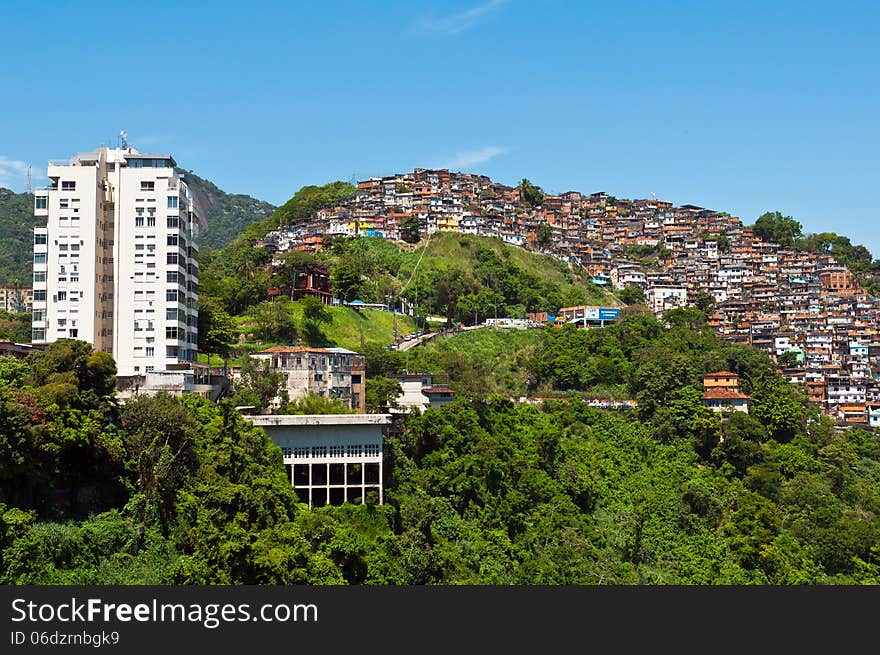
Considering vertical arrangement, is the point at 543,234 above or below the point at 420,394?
above

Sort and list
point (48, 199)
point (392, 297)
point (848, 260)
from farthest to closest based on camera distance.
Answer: point (848, 260), point (392, 297), point (48, 199)

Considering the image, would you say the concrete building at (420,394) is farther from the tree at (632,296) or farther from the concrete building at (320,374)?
the tree at (632,296)

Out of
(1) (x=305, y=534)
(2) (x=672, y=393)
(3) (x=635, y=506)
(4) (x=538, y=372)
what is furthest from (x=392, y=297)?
(1) (x=305, y=534)

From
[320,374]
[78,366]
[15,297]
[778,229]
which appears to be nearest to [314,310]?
[320,374]

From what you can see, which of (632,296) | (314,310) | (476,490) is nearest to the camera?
(476,490)

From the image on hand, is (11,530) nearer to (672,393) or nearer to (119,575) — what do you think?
(119,575)

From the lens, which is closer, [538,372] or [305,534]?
[305,534]

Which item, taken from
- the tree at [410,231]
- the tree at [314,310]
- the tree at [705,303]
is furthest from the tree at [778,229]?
the tree at [314,310]

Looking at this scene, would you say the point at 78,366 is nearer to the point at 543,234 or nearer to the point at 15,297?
the point at 15,297
